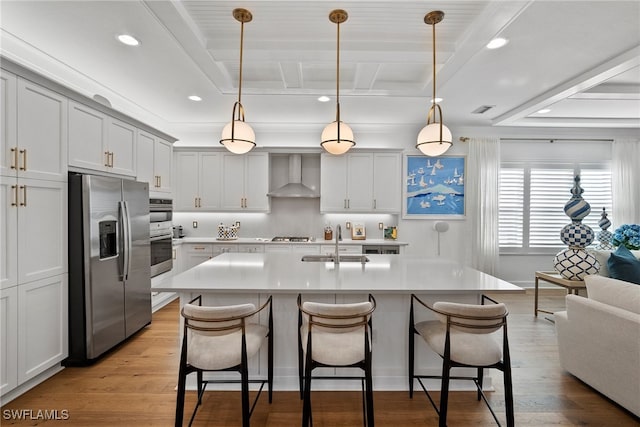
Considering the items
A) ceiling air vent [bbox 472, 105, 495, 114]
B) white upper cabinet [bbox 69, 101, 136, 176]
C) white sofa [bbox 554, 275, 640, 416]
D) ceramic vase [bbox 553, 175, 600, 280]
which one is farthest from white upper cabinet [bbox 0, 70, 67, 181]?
ceramic vase [bbox 553, 175, 600, 280]

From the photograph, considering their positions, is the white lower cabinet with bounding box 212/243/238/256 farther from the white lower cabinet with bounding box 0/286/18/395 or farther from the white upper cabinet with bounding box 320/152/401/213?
the white lower cabinet with bounding box 0/286/18/395

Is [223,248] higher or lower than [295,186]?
lower

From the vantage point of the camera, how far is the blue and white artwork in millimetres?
5211

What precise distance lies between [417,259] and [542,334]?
183 centimetres

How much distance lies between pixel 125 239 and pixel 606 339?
4134 mm

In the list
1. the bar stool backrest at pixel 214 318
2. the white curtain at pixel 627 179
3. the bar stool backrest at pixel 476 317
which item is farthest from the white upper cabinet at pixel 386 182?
the white curtain at pixel 627 179

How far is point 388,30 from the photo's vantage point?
2549mm

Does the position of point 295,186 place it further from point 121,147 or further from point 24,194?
point 24,194

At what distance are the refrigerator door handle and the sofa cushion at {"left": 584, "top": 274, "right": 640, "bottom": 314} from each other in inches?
163

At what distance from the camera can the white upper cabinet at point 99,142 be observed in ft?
8.54

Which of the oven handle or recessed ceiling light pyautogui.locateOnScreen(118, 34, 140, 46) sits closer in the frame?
recessed ceiling light pyautogui.locateOnScreen(118, 34, 140, 46)

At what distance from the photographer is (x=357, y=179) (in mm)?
4969

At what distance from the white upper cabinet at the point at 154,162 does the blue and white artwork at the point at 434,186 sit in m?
3.86

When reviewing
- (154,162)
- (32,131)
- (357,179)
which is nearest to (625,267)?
(357,179)
